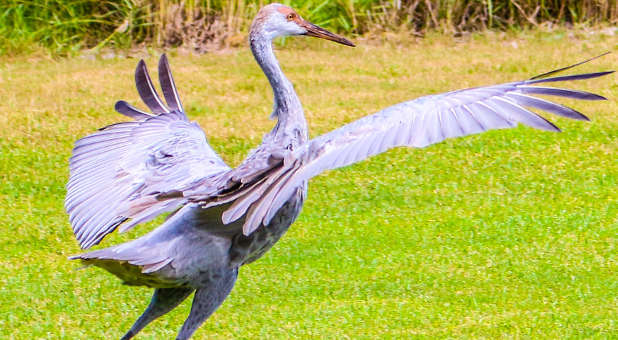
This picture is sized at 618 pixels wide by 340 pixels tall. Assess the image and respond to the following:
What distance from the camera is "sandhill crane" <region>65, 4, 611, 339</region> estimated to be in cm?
407

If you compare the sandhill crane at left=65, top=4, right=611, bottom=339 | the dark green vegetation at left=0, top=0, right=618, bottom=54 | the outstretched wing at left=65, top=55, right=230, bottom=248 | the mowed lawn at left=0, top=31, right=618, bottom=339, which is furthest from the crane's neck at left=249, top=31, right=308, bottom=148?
the dark green vegetation at left=0, top=0, right=618, bottom=54

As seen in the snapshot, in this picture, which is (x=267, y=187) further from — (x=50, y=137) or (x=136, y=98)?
(x=136, y=98)

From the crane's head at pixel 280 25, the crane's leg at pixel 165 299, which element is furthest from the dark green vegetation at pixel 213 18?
the crane's leg at pixel 165 299

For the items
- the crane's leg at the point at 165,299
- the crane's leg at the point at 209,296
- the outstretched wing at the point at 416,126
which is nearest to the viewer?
the outstretched wing at the point at 416,126

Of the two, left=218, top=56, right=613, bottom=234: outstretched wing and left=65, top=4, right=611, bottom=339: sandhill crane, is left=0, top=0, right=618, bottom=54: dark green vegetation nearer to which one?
left=65, top=4, right=611, bottom=339: sandhill crane

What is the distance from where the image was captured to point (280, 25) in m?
5.39

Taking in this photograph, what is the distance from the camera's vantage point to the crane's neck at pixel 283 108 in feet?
16.0

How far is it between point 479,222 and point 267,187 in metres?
3.41

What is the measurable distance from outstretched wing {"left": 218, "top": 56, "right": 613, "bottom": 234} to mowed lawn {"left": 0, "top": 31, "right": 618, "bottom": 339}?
1640 millimetres

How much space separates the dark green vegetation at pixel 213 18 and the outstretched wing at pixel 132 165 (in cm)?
634

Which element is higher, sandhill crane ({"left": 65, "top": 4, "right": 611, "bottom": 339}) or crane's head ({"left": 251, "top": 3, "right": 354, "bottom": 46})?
crane's head ({"left": 251, "top": 3, "right": 354, "bottom": 46})

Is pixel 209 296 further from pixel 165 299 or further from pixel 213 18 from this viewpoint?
pixel 213 18

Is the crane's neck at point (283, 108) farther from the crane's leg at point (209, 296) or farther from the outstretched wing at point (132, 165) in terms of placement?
the crane's leg at point (209, 296)

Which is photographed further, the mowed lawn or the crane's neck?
the mowed lawn
